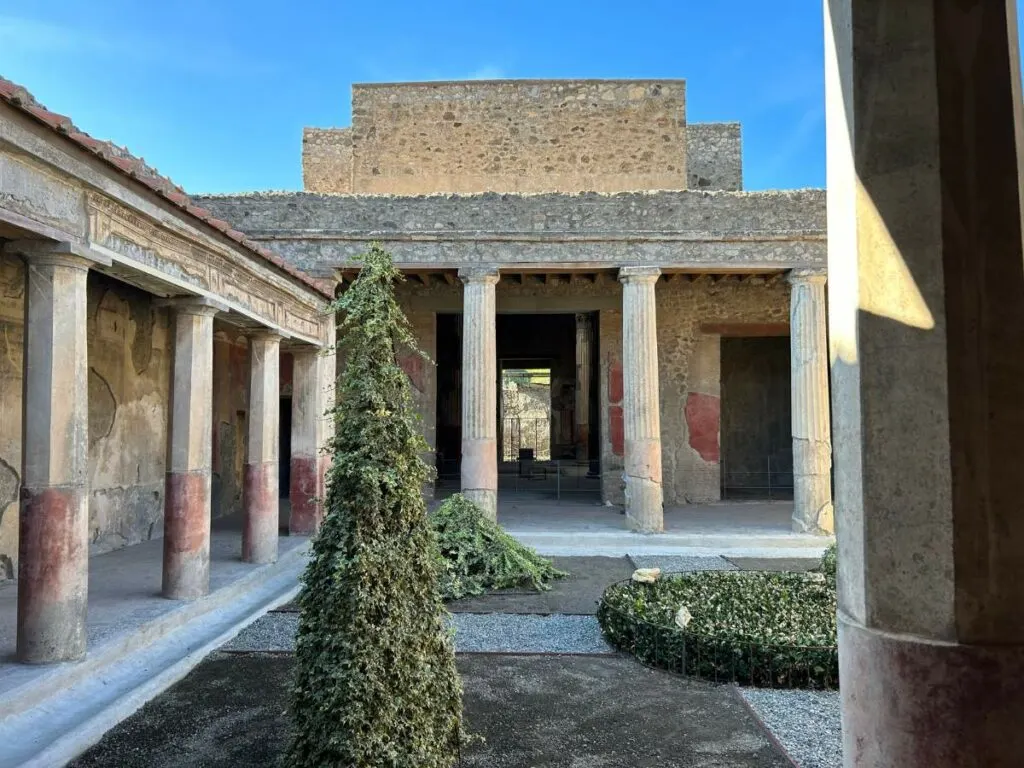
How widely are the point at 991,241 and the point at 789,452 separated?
19.1 metres

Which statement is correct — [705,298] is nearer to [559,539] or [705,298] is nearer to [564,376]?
[559,539]

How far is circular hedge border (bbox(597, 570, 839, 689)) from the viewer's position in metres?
4.79

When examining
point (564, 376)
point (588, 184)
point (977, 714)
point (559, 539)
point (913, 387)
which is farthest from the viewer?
point (564, 376)

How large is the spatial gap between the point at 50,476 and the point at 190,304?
2.32 meters

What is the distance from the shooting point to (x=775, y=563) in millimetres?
9297

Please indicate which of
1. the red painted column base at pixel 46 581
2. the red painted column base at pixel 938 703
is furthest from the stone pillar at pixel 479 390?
the red painted column base at pixel 938 703

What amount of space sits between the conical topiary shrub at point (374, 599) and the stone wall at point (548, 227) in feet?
26.1

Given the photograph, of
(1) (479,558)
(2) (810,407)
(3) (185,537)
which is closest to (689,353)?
(2) (810,407)

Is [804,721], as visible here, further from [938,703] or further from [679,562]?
[679,562]

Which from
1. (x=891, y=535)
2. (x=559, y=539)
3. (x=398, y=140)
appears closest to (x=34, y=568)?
(x=891, y=535)

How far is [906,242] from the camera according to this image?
5.54 ft

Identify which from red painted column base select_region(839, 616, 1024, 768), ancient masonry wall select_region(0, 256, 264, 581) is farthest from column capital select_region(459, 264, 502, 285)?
red painted column base select_region(839, 616, 1024, 768)

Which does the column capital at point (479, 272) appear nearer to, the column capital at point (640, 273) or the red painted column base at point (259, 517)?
the column capital at point (640, 273)

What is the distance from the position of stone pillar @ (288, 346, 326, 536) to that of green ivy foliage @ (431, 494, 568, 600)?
2413 millimetres
